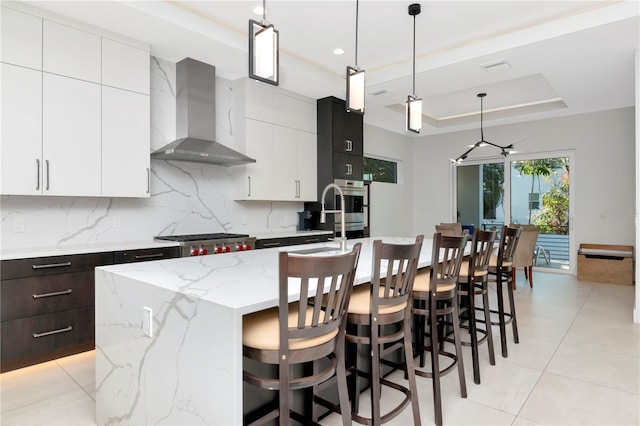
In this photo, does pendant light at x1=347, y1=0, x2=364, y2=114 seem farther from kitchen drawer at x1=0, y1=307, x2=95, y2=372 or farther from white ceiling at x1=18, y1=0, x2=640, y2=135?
kitchen drawer at x1=0, y1=307, x2=95, y2=372

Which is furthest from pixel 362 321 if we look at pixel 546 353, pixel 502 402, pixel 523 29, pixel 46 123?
pixel 523 29

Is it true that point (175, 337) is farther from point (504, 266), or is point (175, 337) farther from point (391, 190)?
point (391, 190)

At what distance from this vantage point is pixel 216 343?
137 centimetres

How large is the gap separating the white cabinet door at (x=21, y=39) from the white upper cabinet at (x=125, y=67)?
48 centimetres

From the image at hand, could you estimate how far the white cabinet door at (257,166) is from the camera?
4.66 metres

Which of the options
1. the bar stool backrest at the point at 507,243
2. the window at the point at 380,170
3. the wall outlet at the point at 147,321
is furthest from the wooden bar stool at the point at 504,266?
the window at the point at 380,170

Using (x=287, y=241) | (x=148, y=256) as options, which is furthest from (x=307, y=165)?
(x=148, y=256)

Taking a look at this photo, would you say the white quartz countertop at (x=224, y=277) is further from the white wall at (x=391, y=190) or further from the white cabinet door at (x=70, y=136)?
the white wall at (x=391, y=190)

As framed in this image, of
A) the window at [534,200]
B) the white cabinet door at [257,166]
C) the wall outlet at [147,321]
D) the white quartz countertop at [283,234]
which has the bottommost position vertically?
the wall outlet at [147,321]

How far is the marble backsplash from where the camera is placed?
10.6 ft

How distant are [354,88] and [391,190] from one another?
518cm

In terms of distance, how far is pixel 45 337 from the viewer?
2.84 m

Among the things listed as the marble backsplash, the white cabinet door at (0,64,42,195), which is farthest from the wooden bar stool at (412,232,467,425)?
the white cabinet door at (0,64,42,195)

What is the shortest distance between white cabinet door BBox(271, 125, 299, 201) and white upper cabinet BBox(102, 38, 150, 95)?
1732mm
